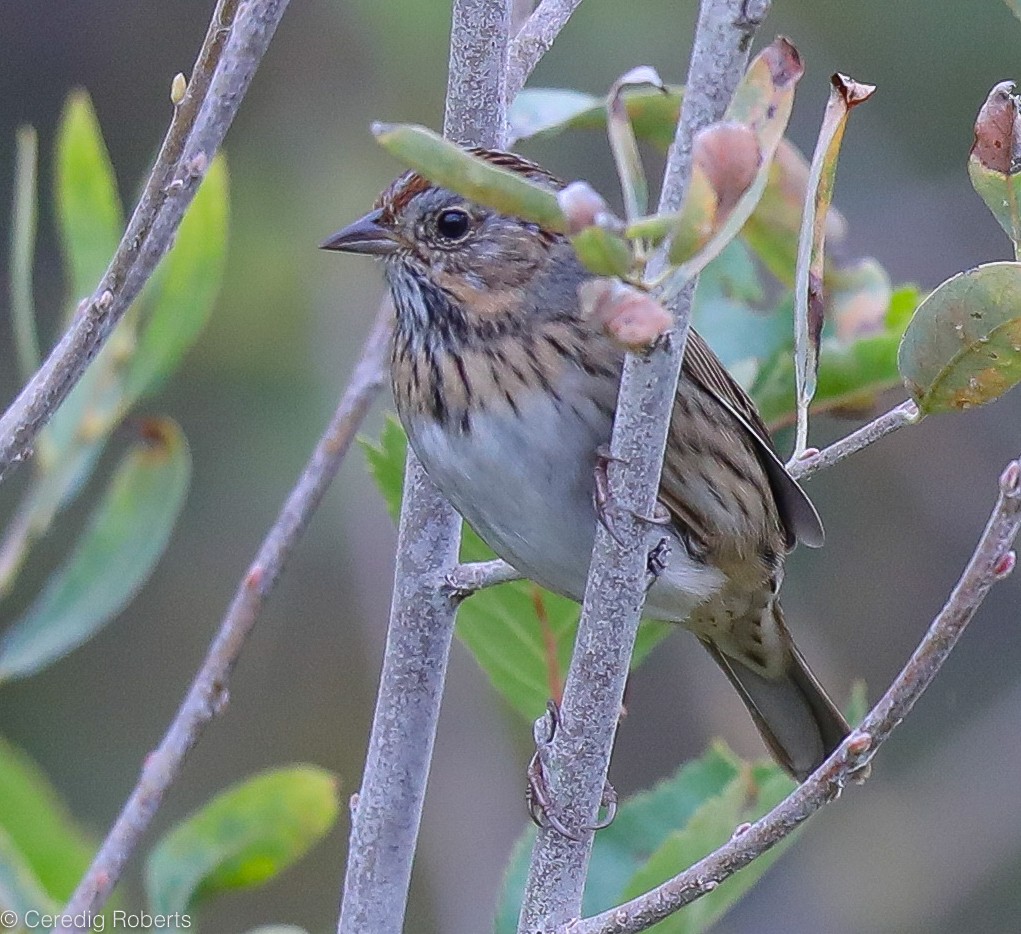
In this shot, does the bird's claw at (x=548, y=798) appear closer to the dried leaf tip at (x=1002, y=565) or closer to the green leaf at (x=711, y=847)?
the green leaf at (x=711, y=847)

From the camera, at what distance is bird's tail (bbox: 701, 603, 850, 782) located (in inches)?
97.4

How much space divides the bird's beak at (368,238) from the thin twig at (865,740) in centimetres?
100

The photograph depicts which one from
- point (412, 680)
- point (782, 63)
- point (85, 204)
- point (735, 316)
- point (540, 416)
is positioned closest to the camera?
point (782, 63)

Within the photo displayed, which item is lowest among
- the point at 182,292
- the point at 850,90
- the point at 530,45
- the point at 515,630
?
the point at 515,630

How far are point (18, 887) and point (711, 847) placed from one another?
0.73 meters

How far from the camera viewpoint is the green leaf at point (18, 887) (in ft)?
6.07

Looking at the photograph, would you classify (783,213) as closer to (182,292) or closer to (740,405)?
(740,405)

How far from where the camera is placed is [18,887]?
1.86 m

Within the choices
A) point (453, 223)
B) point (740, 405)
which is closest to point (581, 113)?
point (453, 223)

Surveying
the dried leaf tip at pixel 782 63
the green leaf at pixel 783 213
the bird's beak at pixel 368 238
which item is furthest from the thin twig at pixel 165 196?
the green leaf at pixel 783 213

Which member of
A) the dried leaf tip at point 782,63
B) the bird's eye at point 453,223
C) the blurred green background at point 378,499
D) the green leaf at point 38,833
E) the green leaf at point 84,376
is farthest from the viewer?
the blurred green background at point 378,499

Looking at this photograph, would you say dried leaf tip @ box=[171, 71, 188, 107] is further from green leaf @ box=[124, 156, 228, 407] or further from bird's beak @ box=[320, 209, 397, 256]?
bird's beak @ box=[320, 209, 397, 256]

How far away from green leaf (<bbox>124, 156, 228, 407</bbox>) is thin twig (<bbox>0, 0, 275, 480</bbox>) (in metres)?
0.61

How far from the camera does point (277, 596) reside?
5137mm
